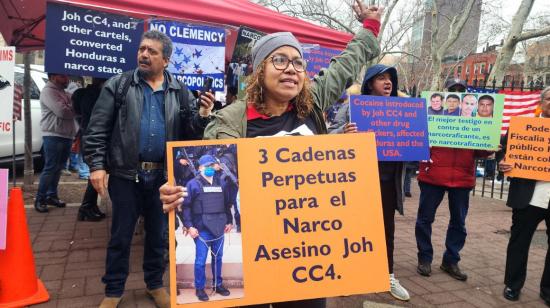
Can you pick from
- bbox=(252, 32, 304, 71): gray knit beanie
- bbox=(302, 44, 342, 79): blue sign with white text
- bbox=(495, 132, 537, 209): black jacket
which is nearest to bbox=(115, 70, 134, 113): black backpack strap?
bbox=(252, 32, 304, 71): gray knit beanie

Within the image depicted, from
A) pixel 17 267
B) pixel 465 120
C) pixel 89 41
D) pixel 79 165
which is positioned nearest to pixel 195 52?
pixel 89 41

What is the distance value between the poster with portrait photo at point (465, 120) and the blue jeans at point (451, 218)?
492mm

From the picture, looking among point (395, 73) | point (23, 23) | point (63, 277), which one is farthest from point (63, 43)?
point (395, 73)

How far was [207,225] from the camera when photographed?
1684mm

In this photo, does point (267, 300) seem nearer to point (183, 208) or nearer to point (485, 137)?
point (183, 208)

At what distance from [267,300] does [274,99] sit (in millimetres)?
963

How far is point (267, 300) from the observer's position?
1.68 meters

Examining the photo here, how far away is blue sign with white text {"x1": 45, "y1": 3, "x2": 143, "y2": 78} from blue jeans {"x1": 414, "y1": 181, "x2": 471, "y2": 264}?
10.8ft

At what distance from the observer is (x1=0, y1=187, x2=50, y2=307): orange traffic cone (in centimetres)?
321

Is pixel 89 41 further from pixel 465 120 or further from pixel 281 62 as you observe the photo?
pixel 465 120

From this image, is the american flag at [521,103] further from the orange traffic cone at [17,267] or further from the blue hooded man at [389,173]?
the orange traffic cone at [17,267]

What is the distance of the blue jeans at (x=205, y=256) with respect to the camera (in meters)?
1.65

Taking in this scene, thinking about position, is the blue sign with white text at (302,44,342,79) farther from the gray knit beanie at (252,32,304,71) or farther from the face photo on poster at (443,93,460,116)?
the gray knit beanie at (252,32,304,71)

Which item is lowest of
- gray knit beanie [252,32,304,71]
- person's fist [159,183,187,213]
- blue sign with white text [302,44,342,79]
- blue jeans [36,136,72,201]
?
blue jeans [36,136,72,201]
